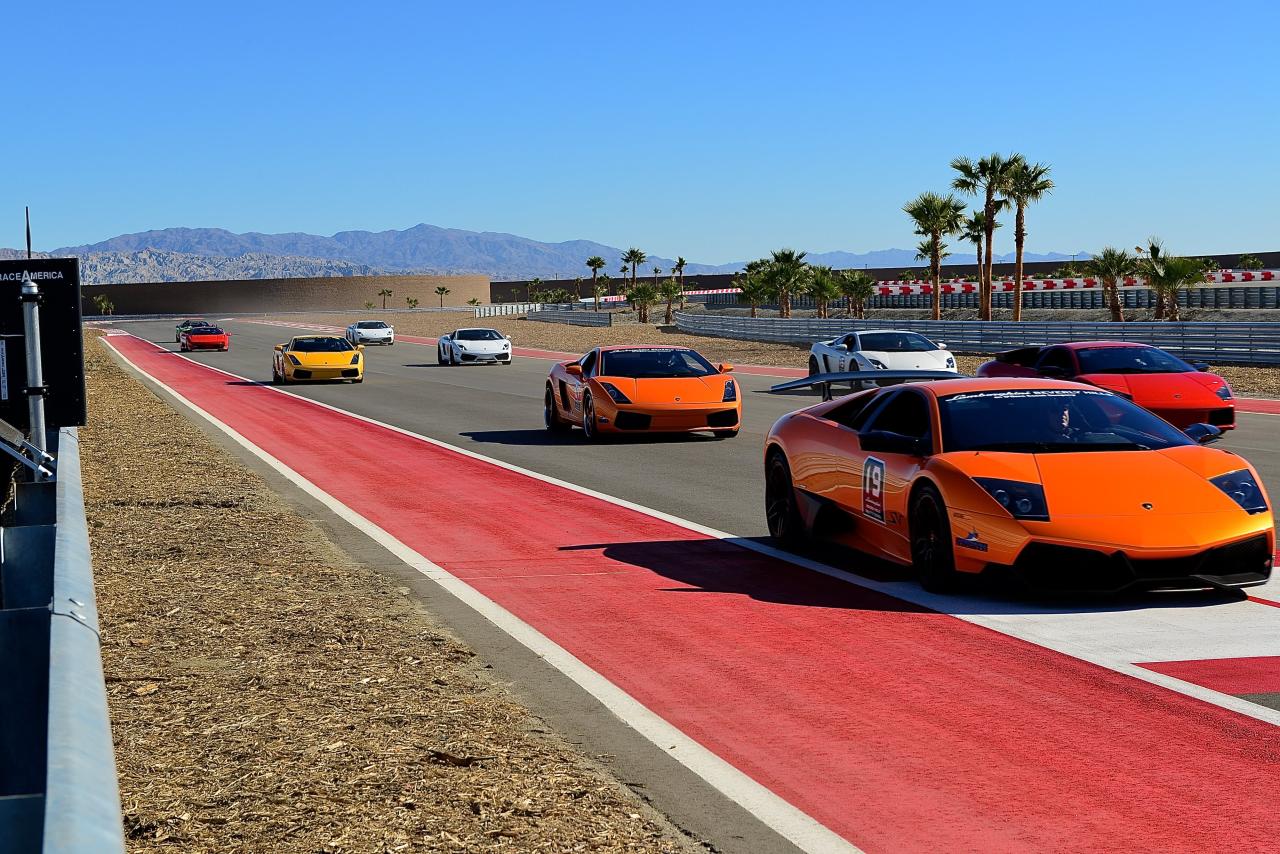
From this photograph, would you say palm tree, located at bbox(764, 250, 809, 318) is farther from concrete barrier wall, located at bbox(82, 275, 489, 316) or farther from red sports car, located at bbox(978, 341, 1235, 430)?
concrete barrier wall, located at bbox(82, 275, 489, 316)

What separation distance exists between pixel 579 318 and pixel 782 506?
75851mm

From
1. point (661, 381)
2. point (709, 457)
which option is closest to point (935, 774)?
point (709, 457)

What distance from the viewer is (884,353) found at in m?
29.6

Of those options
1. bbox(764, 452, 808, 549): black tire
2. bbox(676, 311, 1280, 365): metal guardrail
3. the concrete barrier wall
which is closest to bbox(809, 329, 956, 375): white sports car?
bbox(676, 311, 1280, 365): metal guardrail

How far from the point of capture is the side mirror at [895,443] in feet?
29.9

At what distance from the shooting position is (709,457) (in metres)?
17.9

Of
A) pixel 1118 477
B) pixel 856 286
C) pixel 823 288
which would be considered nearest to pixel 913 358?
pixel 1118 477

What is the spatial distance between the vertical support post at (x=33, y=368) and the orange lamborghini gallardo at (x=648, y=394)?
9143mm

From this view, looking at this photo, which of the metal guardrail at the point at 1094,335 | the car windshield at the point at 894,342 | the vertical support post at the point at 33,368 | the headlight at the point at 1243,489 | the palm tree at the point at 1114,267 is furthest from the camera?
the palm tree at the point at 1114,267

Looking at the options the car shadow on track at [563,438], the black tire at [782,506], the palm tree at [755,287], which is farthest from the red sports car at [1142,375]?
the palm tree at [755,287]

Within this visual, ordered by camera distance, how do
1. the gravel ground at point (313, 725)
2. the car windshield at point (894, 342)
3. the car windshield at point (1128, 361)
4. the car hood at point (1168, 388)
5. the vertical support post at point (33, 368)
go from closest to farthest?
the gravel ground at point (313, 725), the vertical support post at point (33, 368), the car hood at point (1168, 388), the car windshield at point (1128, 361), the car windshield at point (894, 342)

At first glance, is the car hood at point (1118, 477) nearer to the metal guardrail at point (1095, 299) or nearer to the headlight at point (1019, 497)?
the headlight at point (1019, 497)

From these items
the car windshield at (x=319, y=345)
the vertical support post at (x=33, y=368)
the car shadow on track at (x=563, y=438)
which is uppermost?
the vertical support post at (x=33, y=368)

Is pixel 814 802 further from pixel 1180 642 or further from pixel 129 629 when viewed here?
pixel 129 629
